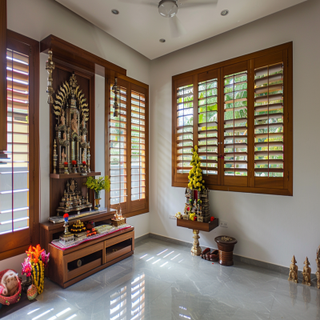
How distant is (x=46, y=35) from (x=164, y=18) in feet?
4.86

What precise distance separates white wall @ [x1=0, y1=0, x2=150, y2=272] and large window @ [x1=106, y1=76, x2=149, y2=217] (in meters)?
0.22

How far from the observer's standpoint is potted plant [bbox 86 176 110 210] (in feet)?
10.1

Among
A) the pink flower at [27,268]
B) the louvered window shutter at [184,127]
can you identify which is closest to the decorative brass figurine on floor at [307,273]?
the louvered window shutter at [184,127]

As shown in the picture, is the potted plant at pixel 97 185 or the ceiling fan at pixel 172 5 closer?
the ceiling fan at pixel 172 5

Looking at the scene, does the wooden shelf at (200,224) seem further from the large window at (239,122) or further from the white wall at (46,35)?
the white wall at (46,35)

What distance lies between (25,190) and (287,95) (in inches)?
133

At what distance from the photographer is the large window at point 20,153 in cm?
238

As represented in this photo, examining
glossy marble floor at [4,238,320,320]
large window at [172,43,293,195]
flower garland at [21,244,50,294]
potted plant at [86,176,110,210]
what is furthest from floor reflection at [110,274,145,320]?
large window at [172,43,293,195]

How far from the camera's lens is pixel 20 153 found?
247 cm

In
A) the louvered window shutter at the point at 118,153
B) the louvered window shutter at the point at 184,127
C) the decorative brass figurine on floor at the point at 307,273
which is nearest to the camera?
the decorative brass figurine on floor at the point at 307,273

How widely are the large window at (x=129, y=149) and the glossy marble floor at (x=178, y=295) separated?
110 cm

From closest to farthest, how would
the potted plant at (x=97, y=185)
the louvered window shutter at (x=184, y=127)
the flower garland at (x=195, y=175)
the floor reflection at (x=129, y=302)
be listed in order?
the floor reflection at (x=129, y=302)
the potted plant at (x=97, y=185)
the flower garland at (x=195, y=175)
the louvered window shutter at (x=184, y=127)

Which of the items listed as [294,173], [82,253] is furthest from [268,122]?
[82,253]

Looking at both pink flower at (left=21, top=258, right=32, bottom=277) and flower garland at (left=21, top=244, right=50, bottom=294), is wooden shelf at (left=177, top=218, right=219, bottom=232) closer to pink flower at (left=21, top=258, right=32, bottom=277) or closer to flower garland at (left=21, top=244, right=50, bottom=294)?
flower garland at (left=21, top=244, right=50, bottom=294)
